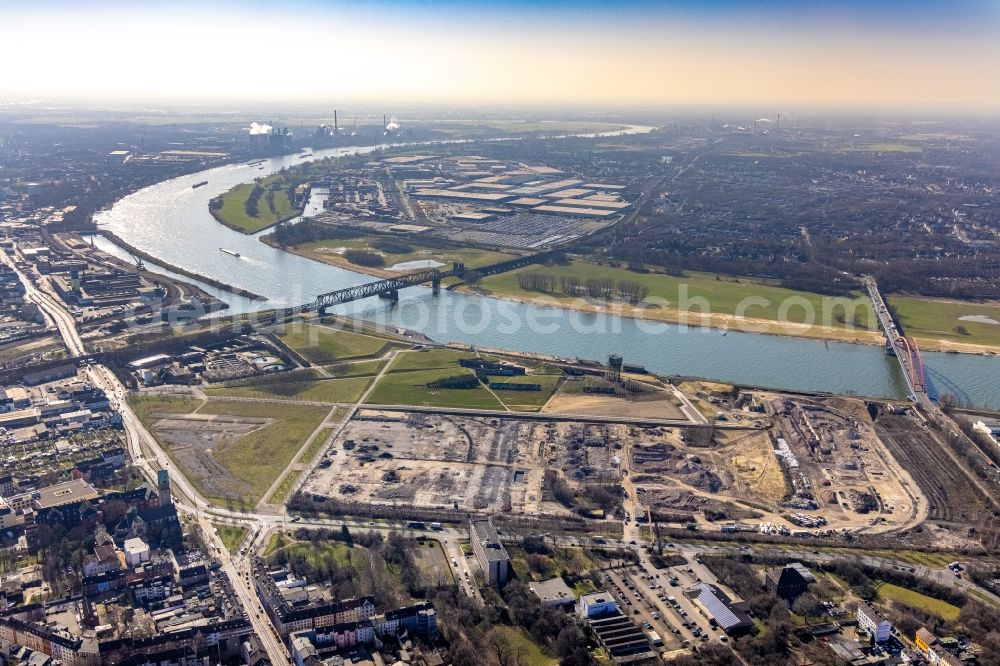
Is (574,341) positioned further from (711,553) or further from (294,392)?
(711,553)

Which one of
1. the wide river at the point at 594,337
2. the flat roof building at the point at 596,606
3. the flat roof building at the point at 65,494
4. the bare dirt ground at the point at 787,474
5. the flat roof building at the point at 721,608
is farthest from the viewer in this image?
the wide river at the point at 594,337

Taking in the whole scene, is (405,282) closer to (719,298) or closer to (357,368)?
(357,368)

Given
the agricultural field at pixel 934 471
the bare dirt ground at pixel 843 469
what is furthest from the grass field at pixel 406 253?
the agricultural field at pixel 934 471

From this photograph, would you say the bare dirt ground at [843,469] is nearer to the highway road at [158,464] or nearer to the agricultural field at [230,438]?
the highway road at [158,464]

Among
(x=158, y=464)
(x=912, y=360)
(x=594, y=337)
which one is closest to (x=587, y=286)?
(x=594, y=337)

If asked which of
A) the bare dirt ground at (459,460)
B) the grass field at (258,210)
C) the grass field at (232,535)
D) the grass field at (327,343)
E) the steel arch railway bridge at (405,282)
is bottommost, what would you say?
the grass field at (232,535)

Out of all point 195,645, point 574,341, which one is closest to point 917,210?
point 574,341
